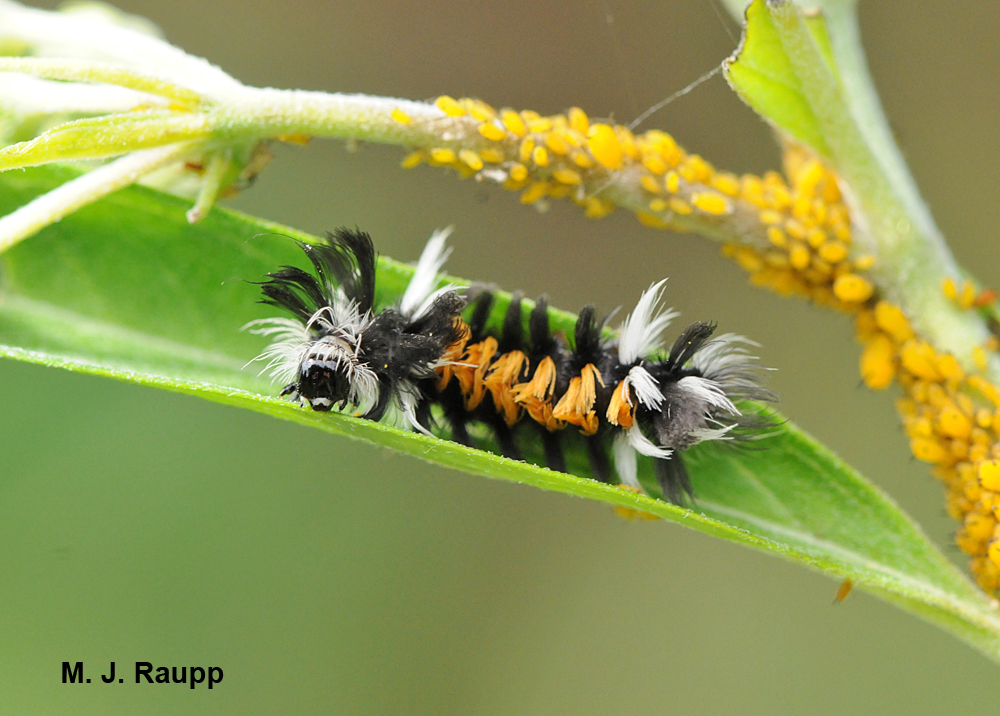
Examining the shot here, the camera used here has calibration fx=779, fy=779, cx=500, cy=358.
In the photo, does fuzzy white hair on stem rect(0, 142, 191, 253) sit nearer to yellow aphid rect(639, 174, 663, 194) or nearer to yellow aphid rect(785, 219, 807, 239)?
yellow aphid rect(639, 174, 663, 194)

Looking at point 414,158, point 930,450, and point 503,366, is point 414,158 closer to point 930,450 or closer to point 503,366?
point 503,366

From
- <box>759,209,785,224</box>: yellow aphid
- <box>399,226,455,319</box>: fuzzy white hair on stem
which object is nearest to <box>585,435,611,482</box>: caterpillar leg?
<box>399,226,455,319</box>: fuzzy white hair on stem

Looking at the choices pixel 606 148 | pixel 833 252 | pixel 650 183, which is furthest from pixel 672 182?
pixel 833 252

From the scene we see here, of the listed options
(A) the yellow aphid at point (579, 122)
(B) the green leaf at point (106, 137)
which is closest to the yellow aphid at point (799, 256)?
(A) the yellow aphid at point (579, 122)

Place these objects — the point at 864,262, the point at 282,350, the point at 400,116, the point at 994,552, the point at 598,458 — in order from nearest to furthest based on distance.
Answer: the point at 994,552
the point at 400,116
the point at 864,262
the point at 282,350
the point at 598,458

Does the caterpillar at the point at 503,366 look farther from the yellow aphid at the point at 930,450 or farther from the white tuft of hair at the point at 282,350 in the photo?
the yellow aphid at the point at 930,450

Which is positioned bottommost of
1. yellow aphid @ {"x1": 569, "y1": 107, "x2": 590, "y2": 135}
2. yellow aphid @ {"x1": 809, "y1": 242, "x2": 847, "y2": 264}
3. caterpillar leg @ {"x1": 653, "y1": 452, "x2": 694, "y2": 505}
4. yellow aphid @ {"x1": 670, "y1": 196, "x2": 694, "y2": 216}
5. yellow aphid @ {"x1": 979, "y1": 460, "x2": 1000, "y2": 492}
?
caterpillar leg @ {"x1": 653, "y1": 452, "x2": 694, "y2": 505}
